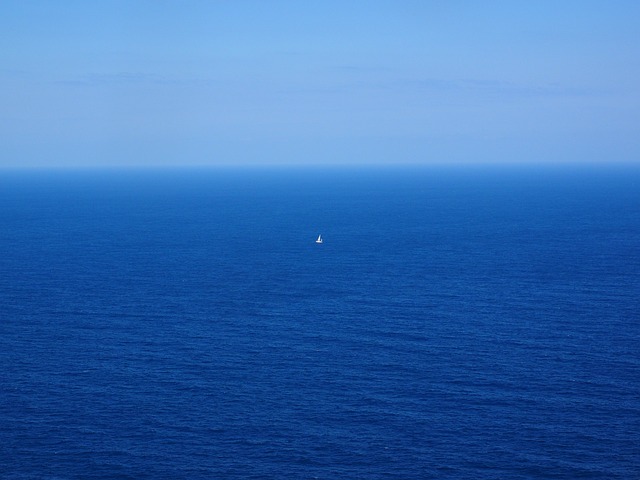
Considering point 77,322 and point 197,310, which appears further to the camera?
point 197,310

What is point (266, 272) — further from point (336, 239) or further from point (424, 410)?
point (424, 410)

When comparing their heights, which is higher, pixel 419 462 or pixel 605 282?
pixel 605 282

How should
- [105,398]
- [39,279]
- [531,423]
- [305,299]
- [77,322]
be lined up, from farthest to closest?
[39,279] < [305,299] < [77,322] < [105,398] < [531,423]

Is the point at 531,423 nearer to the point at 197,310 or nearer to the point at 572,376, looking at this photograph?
the point at 572,376

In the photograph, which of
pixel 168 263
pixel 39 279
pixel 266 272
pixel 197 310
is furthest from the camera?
pixel 168 263

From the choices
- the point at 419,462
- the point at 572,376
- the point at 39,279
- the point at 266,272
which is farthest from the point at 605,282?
the point at 39,279

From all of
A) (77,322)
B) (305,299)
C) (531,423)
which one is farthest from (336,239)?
(531,423)
